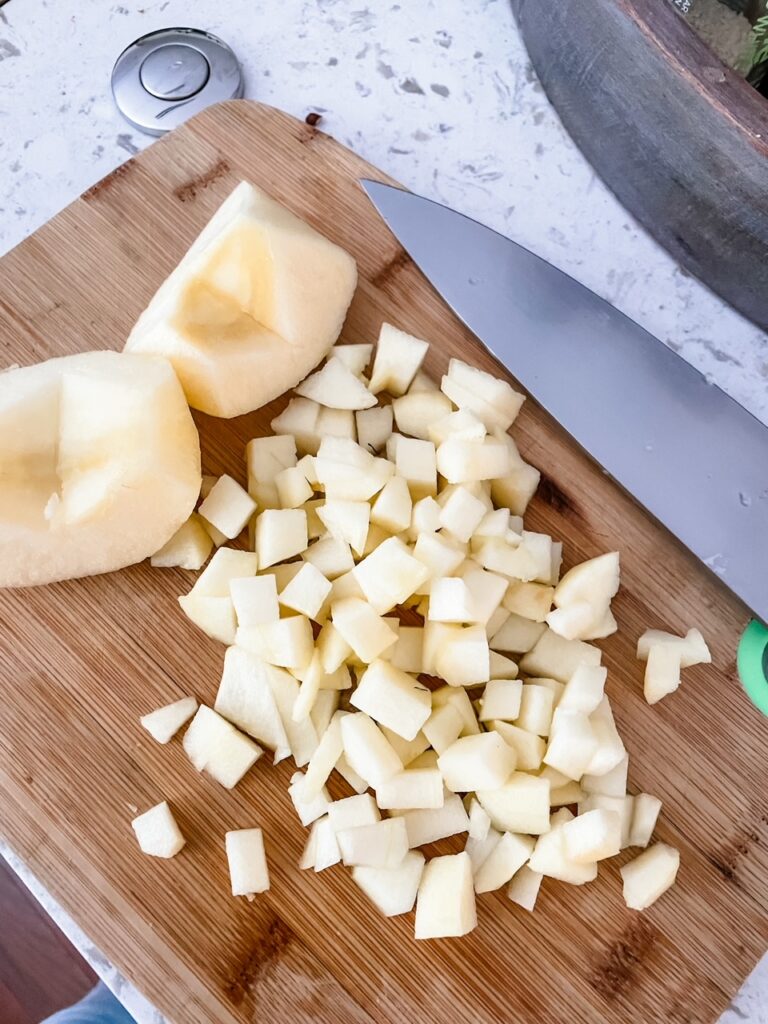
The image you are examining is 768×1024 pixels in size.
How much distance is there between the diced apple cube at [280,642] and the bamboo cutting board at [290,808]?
2.9 inches

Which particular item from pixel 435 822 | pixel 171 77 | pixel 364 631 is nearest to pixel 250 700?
pixel 364 631

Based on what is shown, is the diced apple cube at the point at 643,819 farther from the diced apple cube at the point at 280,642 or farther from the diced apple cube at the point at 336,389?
the diced apple cube at the point at 336,389

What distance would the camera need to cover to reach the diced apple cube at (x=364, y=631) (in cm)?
116

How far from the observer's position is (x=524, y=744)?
1184 mm

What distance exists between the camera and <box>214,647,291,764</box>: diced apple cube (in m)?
1.18

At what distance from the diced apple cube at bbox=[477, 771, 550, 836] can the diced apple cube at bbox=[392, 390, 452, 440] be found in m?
0.47

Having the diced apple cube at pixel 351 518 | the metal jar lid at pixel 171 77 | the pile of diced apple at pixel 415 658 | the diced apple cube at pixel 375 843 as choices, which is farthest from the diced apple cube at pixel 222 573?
the metal jar lid at pixel 171 77

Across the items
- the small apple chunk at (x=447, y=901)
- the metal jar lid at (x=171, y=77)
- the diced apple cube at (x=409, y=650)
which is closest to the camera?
the small apple chunk at (x=447, y=901)

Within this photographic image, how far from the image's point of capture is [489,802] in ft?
3.82

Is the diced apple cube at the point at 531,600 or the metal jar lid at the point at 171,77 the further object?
the metal jar lid at the point at 171,77

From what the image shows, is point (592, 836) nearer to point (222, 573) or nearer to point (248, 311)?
point (222, 573)

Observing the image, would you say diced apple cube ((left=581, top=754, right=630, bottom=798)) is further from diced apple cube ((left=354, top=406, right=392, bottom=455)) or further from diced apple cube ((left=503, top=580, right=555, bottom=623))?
diced apple cube ((left=354, top=406, right=392, bottom=455))

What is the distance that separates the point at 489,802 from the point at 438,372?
1.94ft

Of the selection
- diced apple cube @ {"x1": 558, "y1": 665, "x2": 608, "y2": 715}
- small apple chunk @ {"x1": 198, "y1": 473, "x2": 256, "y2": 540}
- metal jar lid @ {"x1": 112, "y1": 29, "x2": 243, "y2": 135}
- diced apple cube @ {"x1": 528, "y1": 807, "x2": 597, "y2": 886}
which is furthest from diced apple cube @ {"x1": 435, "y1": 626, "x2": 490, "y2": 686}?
metal jar lid @ {"x1": 112, "y1": 29, "x2": 243, "y2": 135}
